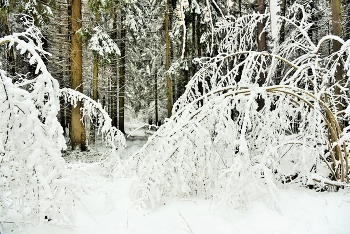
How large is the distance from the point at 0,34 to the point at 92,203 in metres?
13.8

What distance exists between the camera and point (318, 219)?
3.70 m

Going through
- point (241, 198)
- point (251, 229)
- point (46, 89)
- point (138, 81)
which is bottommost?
point (251, 229)

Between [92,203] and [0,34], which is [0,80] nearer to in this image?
[92,203]

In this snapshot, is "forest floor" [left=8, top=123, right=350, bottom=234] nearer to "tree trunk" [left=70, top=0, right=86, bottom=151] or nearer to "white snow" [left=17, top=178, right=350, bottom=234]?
"white snow" [left=17, top=178, right=350, bottom=234]

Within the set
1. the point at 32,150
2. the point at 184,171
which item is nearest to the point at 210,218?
the point at 184,171

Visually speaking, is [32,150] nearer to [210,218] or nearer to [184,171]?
[184,171]

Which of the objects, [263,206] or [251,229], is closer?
[251,229]

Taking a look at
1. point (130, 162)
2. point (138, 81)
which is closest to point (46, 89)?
point (130, 162)

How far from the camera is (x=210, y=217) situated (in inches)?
149

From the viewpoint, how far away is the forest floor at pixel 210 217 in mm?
3473

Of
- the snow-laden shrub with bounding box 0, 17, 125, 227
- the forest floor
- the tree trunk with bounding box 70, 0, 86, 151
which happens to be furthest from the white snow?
the tree trunk with bounding box 70, 0, 86, 151

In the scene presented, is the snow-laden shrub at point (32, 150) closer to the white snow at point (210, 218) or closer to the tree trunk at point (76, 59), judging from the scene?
the white snow at point (210, 218)

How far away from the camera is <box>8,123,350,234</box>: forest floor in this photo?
11.4 feet

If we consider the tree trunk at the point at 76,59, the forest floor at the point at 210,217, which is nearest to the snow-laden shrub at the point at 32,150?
the forest floor at the point at 210,217
